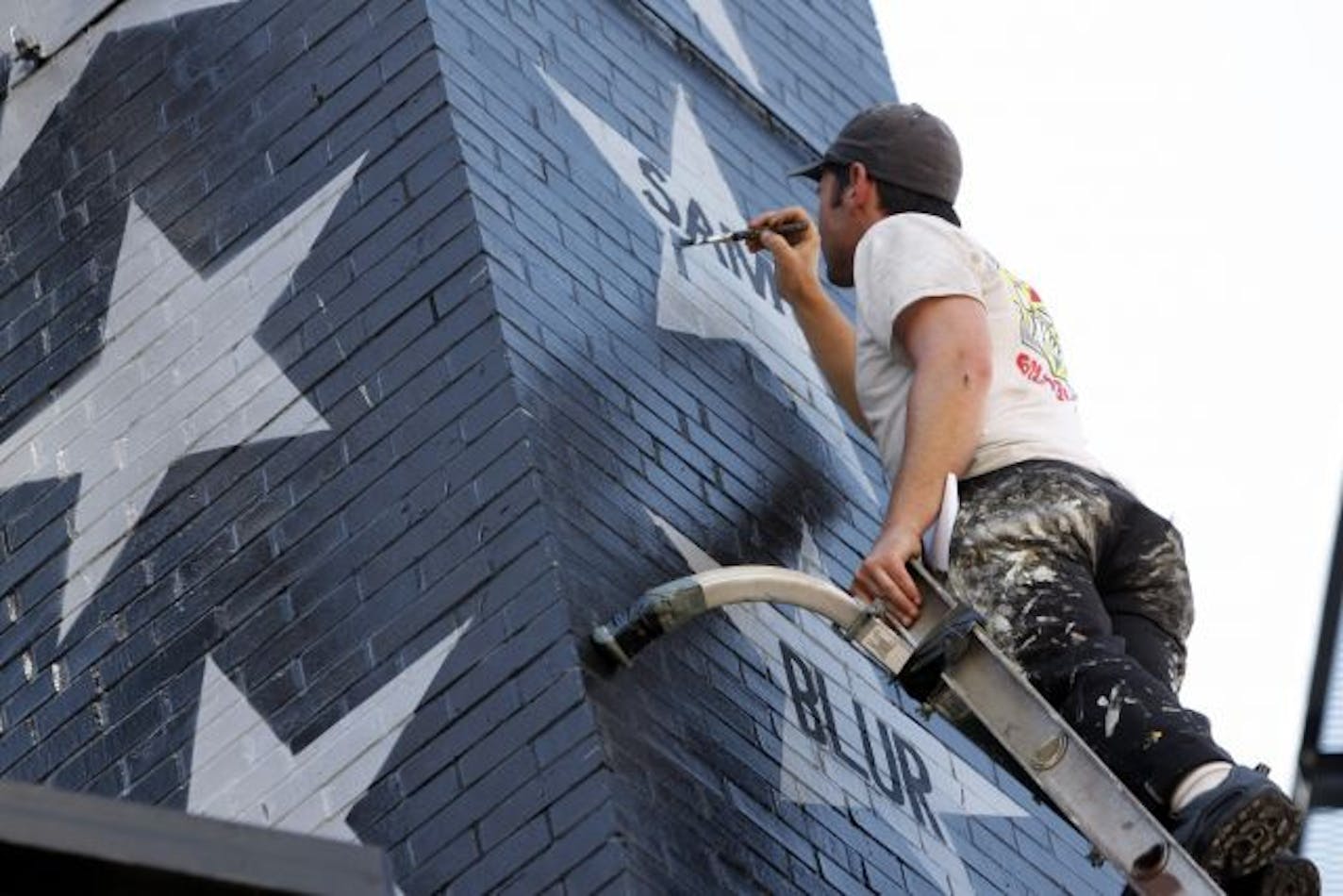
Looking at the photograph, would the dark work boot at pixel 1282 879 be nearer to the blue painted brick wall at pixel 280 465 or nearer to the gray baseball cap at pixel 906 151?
the blue painted brick wall at pixel 280 465

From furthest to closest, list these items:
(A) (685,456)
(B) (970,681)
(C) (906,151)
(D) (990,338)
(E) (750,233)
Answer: (E) (750,233)
(A) (685,456)
(C) (906,151)
(D) (990,338)
(B) (970,681)

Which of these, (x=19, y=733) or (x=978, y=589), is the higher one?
(x=19, y=733)

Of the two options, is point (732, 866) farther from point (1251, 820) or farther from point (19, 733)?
point (19, 733)

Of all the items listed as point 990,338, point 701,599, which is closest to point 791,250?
point 990,338

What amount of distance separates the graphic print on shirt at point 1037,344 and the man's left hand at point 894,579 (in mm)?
917

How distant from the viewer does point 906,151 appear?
10078 millimetres

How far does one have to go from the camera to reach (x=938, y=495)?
8906 millimetres

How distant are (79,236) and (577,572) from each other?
8.75 feet

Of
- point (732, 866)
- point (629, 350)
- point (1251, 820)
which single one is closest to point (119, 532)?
point (629, 350)

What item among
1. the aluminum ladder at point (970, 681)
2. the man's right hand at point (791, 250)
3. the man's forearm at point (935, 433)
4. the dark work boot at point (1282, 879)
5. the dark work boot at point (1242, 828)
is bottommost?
the dark work boot at point (1282, 879)

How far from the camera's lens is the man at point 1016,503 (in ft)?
27.1

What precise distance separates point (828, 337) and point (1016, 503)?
1721mm

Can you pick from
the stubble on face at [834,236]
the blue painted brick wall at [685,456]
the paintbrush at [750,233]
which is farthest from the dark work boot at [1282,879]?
the paintbrush at [750,233]

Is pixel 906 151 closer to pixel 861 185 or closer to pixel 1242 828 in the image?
pixel 861 185
